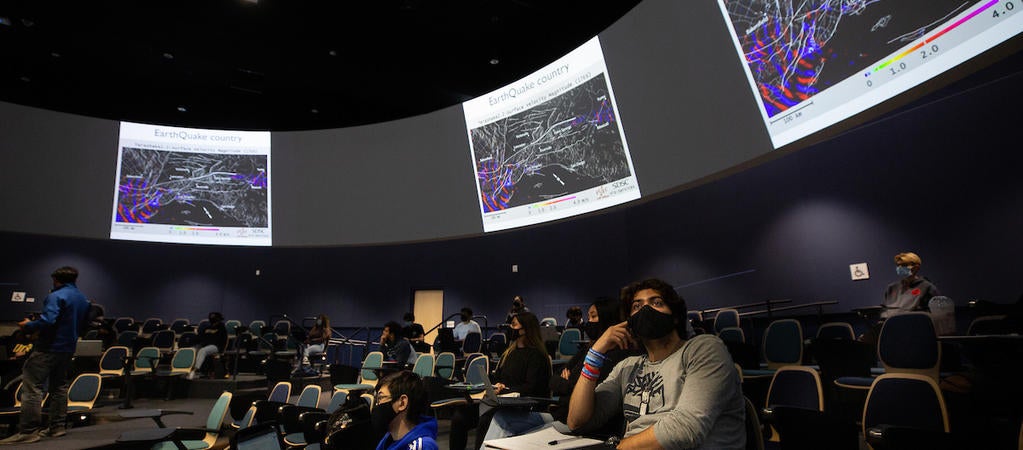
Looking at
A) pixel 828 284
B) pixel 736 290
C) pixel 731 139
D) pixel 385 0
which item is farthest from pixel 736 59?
pixel 385 0

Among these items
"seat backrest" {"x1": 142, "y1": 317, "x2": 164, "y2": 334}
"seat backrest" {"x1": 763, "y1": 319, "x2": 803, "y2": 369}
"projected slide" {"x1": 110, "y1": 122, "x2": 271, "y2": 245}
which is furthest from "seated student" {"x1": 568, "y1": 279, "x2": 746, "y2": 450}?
"seat backrest" {"x1": 142, "y1": 317, "x2": 164, "y2": 334}

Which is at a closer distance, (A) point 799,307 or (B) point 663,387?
(B) point 663,387

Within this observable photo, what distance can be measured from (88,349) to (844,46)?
9.95 meters

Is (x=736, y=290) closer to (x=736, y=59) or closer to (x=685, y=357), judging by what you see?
(x=736, y=59)

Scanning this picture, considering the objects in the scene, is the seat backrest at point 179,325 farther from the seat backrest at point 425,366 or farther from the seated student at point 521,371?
the seated student at point 521,371

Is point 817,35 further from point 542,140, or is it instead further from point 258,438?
point 258,438

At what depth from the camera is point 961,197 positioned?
15.6ft

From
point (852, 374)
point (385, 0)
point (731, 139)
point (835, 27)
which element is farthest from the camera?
point (385, 0)

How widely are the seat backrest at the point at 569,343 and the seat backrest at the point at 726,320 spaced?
1.74 m

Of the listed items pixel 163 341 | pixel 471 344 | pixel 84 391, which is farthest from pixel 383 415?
pixel 163 341

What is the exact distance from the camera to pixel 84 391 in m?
5.53

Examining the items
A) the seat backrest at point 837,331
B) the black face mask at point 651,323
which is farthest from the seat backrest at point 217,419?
the seat backrest at point 837,331

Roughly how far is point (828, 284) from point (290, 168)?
9.38 m

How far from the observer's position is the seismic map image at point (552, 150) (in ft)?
21.2
